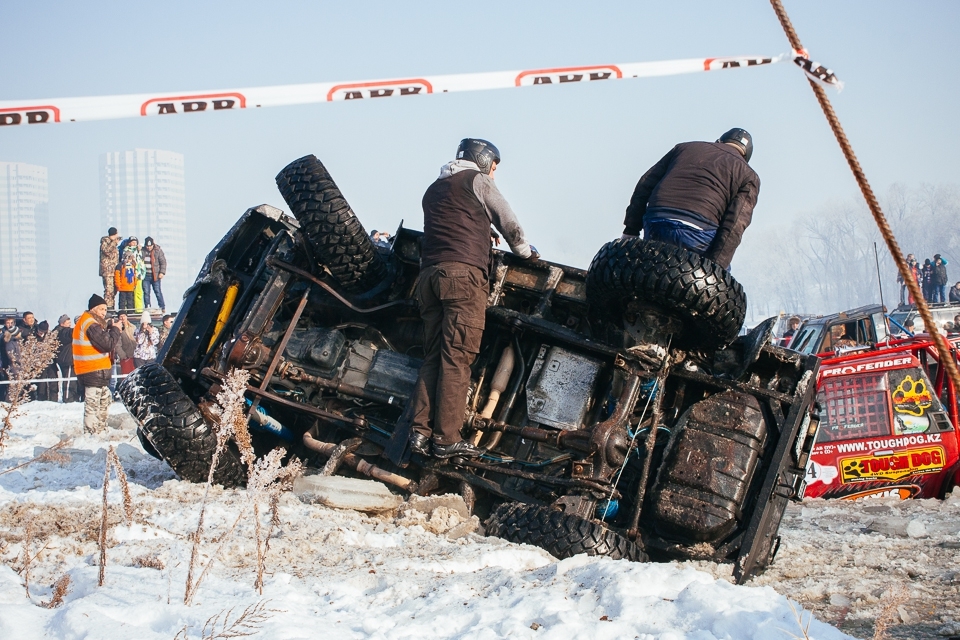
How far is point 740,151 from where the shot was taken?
582 cm

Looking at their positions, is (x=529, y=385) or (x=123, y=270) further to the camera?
(x=123, y=270)

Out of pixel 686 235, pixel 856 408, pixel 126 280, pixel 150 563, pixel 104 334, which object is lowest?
pixel 150 563

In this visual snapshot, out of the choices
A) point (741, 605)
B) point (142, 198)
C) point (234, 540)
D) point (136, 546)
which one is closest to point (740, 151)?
point (741, 605)

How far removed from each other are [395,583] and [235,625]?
0.92 m

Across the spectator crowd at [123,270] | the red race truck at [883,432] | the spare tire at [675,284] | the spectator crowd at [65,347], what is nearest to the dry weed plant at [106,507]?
the spare tire at [675,284]

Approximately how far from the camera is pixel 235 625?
2762 millimetres

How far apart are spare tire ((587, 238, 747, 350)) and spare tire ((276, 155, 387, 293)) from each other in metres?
1.62

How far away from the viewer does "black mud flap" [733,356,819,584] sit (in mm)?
4734

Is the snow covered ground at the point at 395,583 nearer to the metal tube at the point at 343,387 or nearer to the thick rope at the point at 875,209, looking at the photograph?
the metal tube at the point at 343,387

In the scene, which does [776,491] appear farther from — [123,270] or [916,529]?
[123,270]

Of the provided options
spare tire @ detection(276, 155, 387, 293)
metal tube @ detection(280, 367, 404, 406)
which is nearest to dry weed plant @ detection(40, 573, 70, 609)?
metal tube @ detection(280, 367, 404, 406)

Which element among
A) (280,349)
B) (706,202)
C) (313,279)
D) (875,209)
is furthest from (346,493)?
(875,209)

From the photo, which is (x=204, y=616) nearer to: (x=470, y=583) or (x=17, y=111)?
(x=470, y=583)

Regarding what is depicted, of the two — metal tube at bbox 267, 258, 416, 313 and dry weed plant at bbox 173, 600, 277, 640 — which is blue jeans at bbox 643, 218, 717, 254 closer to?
metal tube at bbox 267, 258, 416, 313
